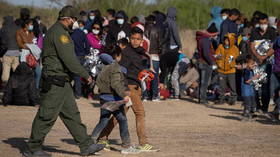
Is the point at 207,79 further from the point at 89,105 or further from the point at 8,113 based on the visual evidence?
the point at 8,113

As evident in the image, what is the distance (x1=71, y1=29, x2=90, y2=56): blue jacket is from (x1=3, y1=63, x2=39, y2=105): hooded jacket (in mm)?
1726

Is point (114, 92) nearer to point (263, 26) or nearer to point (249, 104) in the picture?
point (249, 104)

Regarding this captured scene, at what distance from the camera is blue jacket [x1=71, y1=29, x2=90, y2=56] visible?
18.7 m

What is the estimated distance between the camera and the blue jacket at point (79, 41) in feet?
61.3

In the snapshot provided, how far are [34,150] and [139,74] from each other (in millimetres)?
2059

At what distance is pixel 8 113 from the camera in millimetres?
16172

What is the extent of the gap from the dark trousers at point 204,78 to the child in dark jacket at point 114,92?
771 cm

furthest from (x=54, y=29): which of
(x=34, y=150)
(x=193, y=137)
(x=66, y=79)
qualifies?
(x=193, y=137)

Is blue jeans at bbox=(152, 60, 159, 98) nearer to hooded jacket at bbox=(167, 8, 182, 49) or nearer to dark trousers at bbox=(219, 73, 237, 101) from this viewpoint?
hooded jacket at bbox=(167, 8, 182, 49)

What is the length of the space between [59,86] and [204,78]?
28.8ft

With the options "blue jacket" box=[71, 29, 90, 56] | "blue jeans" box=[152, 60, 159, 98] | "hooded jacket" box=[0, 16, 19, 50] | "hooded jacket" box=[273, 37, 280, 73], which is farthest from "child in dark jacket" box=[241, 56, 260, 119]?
"hooded jacket" box=[0, 16, 19, 50]

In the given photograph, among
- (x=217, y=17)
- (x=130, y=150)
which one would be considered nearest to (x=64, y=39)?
(x=130, y=150)

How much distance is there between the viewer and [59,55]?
1023 centimetres

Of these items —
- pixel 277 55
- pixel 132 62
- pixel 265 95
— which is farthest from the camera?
pixel 265 95
